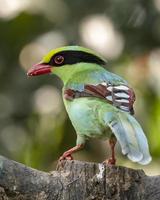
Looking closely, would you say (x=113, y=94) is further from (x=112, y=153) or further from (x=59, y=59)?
(x=59, y=59)

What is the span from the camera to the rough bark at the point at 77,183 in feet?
12.1

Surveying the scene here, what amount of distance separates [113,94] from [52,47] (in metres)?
2.39

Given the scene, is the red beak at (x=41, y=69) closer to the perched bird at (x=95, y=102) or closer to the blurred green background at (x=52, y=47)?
the perched bird at (x=95, y=102)

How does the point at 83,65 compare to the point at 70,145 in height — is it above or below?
above

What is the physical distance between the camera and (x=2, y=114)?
6547 mm

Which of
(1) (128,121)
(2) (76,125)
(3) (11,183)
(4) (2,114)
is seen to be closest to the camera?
(3) (11,183)

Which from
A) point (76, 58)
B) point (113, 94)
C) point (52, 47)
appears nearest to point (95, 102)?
point (113, 94)

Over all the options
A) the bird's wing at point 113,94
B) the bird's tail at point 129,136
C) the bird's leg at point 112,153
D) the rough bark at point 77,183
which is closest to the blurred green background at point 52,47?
the bird's wing at point 113,94

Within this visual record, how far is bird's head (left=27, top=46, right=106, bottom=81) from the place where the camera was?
4773 mm

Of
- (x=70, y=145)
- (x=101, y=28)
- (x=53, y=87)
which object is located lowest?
(x=70, y=145)

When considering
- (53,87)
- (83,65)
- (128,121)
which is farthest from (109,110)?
(53,87)

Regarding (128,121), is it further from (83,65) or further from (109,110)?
(83,65)

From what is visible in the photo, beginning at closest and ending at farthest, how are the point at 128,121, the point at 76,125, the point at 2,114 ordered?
the point at 128,121
the point at 76,125
the point at 2,114

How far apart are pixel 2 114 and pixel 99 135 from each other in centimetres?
219
